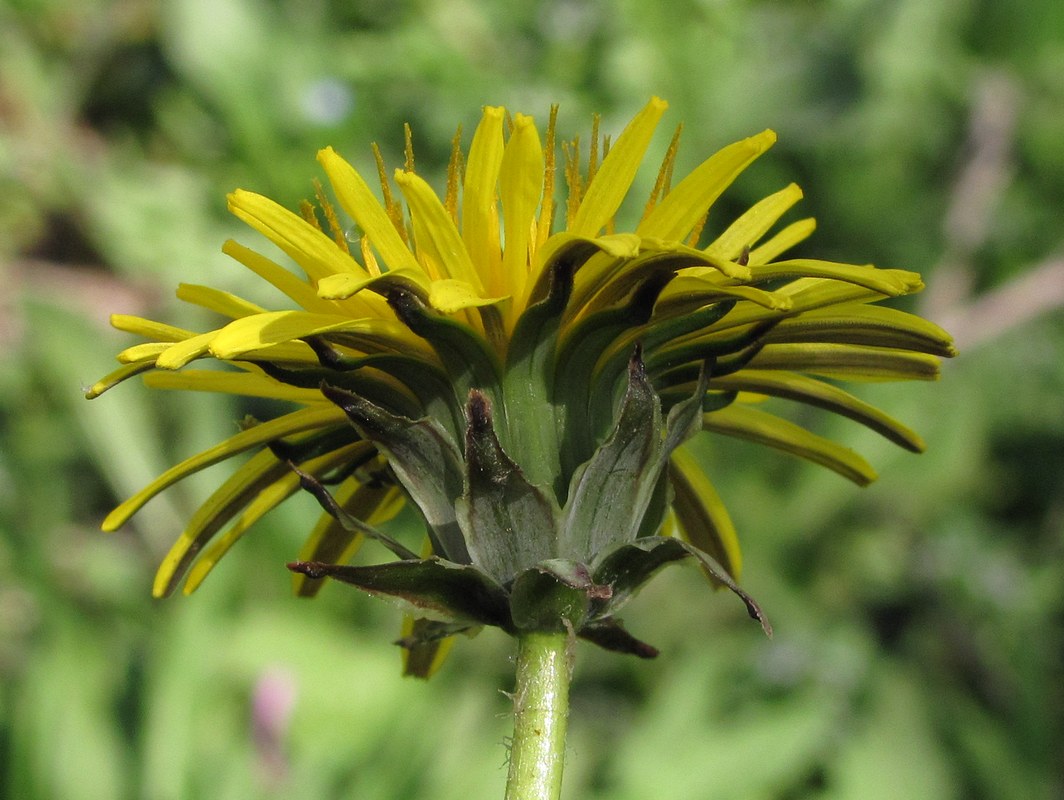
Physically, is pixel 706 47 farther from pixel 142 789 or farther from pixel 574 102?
pixel 142 789

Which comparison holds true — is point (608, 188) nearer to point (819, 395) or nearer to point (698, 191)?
point (698, 191)

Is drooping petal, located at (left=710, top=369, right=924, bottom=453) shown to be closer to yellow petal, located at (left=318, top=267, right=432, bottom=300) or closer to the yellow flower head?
the yellow flower head

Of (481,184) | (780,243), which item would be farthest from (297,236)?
(780,243)

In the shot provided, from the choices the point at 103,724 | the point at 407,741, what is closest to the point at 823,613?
the point at 407,741

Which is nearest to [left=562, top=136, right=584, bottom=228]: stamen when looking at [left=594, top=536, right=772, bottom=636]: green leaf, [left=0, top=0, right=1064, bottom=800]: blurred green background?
[left=594, top=536, right=772, bottom=636]: green leaf

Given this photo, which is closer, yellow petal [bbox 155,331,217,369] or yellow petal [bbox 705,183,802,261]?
yellow petal [bbox 155,331,217,369]

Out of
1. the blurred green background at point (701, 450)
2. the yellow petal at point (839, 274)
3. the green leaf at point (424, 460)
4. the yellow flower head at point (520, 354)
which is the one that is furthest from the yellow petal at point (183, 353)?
the blurred green background at point (701, 450)
